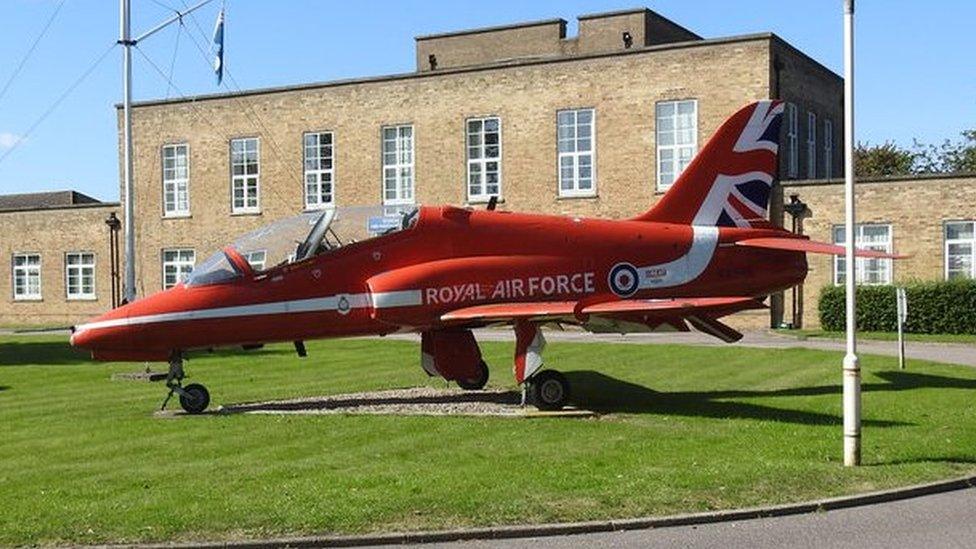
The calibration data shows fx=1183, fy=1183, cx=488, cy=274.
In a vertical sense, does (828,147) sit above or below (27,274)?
above

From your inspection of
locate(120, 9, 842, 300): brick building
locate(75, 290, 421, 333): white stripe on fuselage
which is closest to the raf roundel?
locate(75, 290, 421, 333): white stripe on fuselage

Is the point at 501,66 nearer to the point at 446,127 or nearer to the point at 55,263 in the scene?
the point at 446,127

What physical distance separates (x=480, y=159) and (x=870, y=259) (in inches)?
592

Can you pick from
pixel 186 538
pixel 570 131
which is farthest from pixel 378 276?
pixel 570 131

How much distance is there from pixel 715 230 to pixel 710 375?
3.25 metres

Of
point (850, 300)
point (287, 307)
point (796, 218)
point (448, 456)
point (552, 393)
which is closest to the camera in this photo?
point (850, 300)

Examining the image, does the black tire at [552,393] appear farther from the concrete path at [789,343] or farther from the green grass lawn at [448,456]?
the concrete path at [789,343]

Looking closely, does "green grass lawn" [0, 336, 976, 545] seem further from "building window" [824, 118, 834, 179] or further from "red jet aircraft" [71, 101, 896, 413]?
"building window" [824, 118, 834, 179]

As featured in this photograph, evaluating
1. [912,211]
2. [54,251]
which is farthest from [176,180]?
[912,211]

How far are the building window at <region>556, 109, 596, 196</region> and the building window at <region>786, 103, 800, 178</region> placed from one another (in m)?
7.11

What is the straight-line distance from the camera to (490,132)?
4469 centimetres

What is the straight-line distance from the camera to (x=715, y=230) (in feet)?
65.3

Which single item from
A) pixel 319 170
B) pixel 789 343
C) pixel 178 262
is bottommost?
pixel 789 343

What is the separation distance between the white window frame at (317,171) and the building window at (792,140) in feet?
58.3
